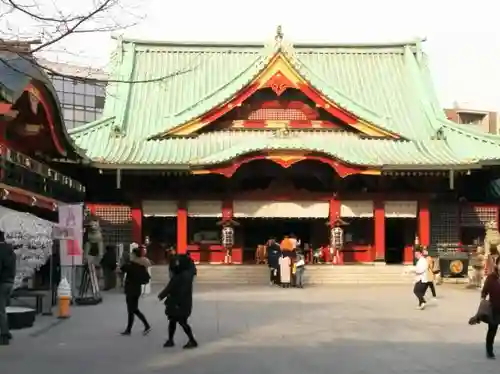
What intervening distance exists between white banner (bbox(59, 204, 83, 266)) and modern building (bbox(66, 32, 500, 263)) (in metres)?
10.9

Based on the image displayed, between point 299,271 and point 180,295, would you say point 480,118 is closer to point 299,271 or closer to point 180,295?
point 299,271

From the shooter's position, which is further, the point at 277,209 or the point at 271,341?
the point at 277,209

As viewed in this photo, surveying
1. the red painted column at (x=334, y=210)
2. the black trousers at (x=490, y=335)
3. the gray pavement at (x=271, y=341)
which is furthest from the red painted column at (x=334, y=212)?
the black trousers at (x=490, y=335)

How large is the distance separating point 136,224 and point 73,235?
12.6 m

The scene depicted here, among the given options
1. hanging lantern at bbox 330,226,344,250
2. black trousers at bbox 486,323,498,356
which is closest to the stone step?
hanging lantern at bbox 330,226,344,250

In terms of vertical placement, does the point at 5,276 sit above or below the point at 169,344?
above

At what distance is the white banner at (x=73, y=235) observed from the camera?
57.9 feet

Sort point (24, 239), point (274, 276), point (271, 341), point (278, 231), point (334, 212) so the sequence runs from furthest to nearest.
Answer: point (278, 231)
point (334, 212)
point (274, 276)
point (24, 239)
point (271, 341)

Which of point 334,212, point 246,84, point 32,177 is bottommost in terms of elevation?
point 334,212

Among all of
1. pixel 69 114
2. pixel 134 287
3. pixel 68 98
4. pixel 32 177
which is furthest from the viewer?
pixel 69 114

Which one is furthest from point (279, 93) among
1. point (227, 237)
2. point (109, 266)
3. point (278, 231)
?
point (109, 266)

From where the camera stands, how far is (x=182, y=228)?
30.2 metres

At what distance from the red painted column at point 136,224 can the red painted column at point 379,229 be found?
9088 millimetres

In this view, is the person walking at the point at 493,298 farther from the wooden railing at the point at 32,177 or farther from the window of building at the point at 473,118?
the window of building at the point at 473,118
